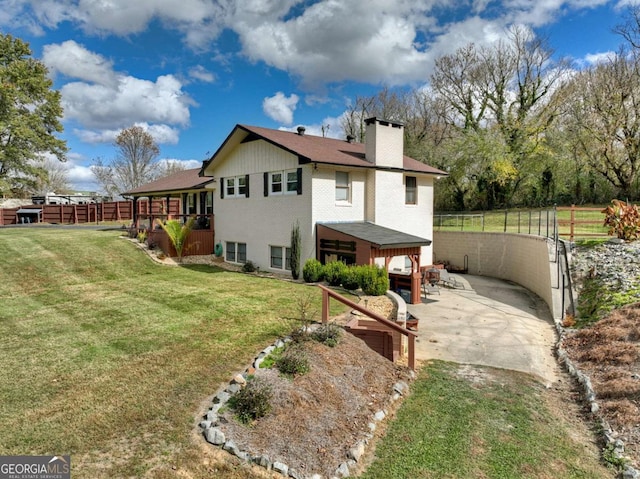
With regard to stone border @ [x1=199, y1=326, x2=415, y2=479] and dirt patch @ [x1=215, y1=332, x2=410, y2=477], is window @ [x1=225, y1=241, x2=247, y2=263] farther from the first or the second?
stone border @ [x1=199, y1=326, x2=415, y2=479]

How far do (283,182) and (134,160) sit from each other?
4299 centimetres

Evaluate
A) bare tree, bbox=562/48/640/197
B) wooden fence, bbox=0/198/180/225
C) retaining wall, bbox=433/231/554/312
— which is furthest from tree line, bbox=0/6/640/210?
retaining wall, bbox=433/231/554/312

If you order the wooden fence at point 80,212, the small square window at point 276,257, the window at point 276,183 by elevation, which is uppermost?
the window at point 276,183

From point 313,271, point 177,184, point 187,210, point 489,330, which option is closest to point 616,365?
point 489,330

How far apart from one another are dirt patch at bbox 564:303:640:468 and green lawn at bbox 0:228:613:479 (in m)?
0.85

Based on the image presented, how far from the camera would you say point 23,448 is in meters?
4.05

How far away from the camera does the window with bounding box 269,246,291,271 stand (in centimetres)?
1658

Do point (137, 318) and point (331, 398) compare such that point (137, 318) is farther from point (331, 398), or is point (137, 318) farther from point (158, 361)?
point (331, 398)

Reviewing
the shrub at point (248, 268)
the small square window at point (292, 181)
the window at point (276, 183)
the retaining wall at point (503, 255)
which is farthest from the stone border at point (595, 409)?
the shrub at point (248, 268)

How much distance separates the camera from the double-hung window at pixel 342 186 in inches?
635

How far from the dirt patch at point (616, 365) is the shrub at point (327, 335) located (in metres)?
4.47

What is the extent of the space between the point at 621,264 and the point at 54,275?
19.5 metres

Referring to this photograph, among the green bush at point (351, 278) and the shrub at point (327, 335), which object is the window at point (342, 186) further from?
the shrub at point (327, 335)

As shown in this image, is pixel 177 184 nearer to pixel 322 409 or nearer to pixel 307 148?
pixel 307 148
